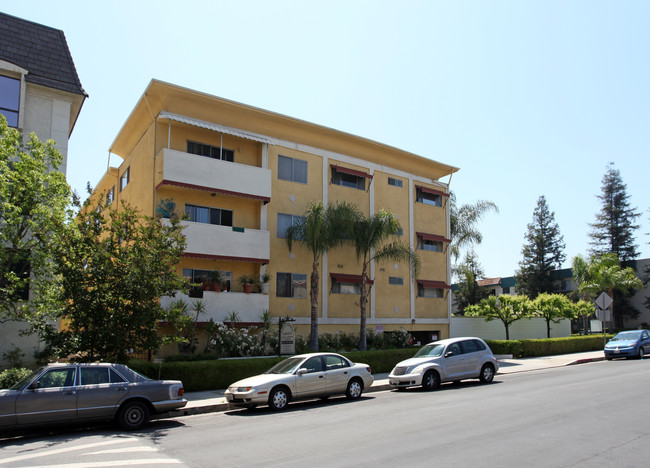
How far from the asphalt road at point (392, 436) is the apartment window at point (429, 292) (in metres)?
15.9

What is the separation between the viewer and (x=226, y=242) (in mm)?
21422

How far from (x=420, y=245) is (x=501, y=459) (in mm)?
23502

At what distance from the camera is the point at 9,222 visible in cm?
1305

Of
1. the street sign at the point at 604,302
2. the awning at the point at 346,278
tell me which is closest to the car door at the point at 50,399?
the awning at the point at 346,278

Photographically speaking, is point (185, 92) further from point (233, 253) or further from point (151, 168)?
point (233, 253)

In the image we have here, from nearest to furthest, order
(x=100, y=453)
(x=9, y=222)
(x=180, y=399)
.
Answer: (x=100, y=453)
(x=180, y=399)
(x=9, y=222)

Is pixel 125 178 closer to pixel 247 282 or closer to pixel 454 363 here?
pixel 247 282

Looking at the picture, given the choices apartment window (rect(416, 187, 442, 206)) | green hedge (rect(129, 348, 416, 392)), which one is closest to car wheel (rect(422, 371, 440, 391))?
green hedge (rect(129, 348, 416, 392))

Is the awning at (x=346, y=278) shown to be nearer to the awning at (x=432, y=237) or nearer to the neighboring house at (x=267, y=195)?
the neighboring house at (x=267, y=195)

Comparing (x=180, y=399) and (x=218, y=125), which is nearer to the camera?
(x=180, y=399)

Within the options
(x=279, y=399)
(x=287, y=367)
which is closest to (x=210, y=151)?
(x=287, y=367)

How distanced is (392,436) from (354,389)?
18.4 feet

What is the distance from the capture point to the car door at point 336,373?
46.1 feet

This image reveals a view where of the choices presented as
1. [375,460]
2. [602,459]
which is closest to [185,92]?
[375,460]
